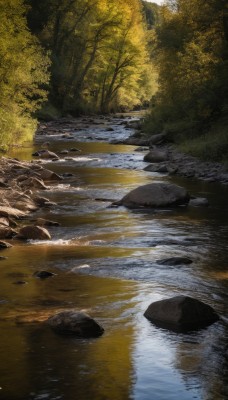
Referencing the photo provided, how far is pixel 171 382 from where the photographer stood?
6004mm

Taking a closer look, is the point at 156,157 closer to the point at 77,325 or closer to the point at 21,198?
the point at 21,198

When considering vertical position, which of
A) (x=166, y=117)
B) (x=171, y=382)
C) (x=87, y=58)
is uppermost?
(x=87, y=58)

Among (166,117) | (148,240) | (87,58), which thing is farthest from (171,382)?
(87,58)

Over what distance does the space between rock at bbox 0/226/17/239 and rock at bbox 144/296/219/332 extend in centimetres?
532

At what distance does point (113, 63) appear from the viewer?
62438mm

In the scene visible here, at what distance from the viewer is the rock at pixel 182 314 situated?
745 cm

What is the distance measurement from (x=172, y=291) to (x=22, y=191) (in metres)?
9.82

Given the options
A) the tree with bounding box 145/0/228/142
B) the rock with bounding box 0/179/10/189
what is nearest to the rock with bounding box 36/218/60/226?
the rock with bounding box 0/179/10/189

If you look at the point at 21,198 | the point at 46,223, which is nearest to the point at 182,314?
the point at 46,223

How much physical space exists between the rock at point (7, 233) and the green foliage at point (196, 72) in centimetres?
1335

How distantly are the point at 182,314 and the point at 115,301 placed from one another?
1216mm

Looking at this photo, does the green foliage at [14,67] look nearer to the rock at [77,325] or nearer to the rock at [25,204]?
the rock at [25,204]

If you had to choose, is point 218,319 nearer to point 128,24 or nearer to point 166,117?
point 166,117

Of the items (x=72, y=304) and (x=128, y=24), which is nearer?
(x=72, y=304)
